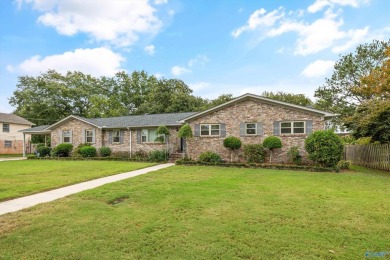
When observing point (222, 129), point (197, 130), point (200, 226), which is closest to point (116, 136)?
point (197, 130)

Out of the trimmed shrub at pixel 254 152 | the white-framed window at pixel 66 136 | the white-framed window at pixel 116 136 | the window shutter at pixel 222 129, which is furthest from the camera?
the white-framed window at pixel 66 136

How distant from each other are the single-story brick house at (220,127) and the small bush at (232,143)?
1.99ft

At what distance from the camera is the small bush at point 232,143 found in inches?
659

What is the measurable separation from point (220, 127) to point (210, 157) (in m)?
2.42

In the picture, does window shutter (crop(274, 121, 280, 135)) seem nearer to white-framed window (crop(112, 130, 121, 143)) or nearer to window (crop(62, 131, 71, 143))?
white-framed window (crop(112, 130, 121, 143))

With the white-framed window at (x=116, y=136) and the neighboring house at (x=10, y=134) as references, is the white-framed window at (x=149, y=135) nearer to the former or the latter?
the white-framed window at (x=116, y=136)

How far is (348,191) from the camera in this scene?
8086 mm

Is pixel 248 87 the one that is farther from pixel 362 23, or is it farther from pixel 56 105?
pixel 56 105

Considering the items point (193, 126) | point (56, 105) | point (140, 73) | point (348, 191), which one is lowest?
point (348, 191)

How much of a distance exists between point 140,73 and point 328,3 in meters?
39.6

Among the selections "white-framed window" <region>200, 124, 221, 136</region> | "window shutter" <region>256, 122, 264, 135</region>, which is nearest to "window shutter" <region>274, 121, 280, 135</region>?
"window shutter" <region>256, 122, 264, 135</region>

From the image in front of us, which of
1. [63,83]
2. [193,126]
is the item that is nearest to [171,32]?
[193,126]

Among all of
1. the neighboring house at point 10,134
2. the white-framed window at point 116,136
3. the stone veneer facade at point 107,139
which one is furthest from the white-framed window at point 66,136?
the neighboring house at point 10,134

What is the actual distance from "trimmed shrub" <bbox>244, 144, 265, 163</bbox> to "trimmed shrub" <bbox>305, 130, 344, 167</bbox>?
304 centimetres
